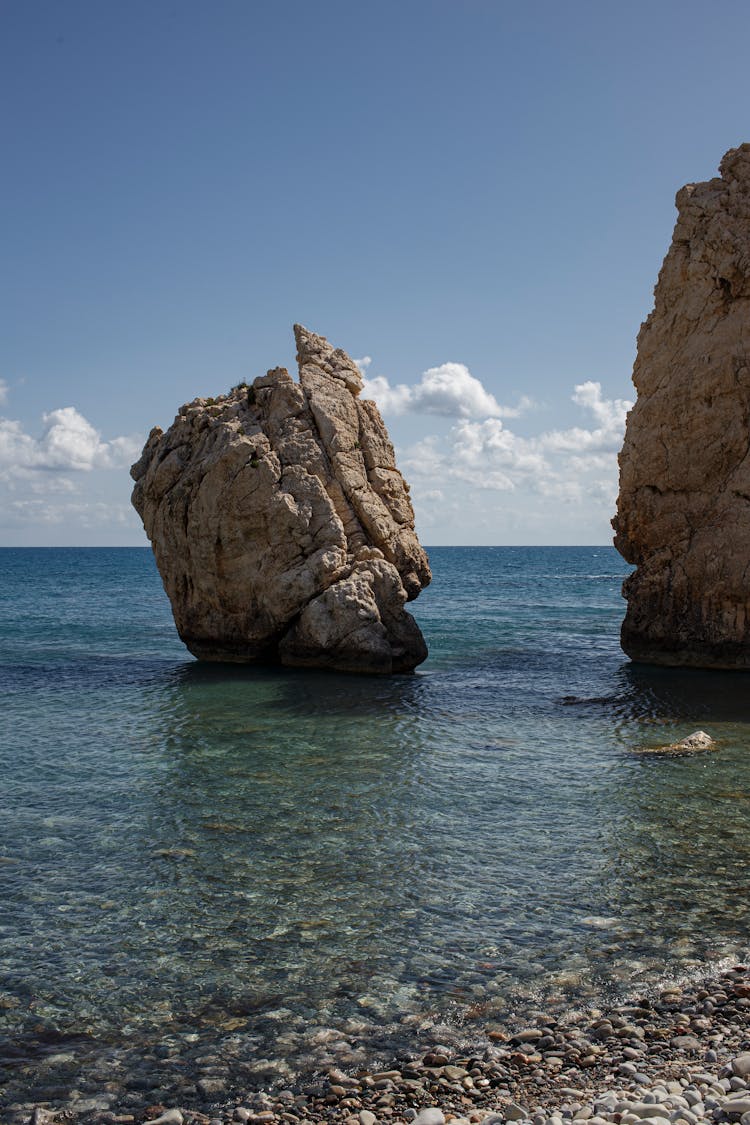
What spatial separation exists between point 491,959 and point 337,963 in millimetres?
1804

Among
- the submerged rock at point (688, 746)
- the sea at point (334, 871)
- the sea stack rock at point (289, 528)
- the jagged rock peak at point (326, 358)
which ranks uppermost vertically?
the jagged rock peak at point (326, 358)

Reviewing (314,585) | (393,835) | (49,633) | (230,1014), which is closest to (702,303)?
(314,585)

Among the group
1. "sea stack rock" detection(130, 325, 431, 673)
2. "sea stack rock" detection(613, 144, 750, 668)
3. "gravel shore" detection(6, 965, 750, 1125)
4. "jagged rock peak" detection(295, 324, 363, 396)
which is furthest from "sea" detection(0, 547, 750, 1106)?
"jagged rock peak" detection(295, 324, 363, 396)

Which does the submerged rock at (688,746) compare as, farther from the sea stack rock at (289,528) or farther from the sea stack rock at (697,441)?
the sea stack rock at (289,528)

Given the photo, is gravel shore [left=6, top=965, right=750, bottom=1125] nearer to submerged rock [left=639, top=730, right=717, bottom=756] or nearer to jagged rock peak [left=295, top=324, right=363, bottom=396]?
submerged rock [left=639, top=730, right=717, bottom=756]

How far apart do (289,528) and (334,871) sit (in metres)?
18.4

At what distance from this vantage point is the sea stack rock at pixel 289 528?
97.8 ft

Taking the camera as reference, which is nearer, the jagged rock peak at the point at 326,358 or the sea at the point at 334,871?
the sea at the point at 334,871

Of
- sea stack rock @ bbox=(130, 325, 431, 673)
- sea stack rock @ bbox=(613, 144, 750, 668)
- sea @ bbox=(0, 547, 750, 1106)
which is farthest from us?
sea stack rock @ bbox=(130, 325, 431, 673)

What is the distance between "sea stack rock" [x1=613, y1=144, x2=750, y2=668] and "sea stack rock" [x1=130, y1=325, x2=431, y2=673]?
28.8 feet

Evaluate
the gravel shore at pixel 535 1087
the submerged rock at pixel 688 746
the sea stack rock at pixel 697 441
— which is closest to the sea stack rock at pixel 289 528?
the sea stack rock at pixel 697 441

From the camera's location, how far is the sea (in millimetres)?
8820

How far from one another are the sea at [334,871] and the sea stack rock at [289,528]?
3.73 m

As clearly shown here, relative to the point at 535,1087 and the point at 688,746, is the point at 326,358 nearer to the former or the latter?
the point at 688,746
